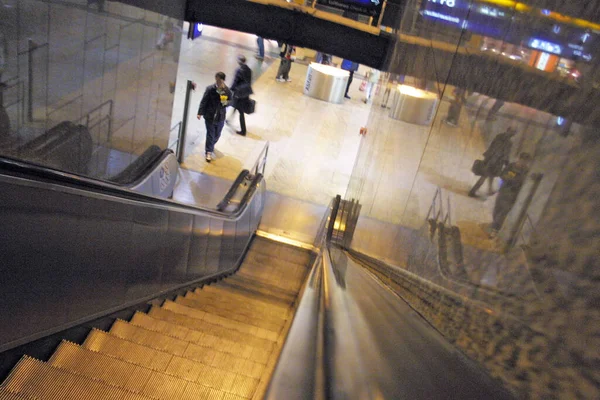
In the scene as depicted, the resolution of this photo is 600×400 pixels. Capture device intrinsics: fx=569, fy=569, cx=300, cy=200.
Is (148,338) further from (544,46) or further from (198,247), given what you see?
(544,46)

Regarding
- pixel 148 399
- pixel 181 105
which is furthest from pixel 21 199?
pixel 181 105

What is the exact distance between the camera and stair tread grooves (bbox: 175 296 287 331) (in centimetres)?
529

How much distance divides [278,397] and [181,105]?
1096 centimetres

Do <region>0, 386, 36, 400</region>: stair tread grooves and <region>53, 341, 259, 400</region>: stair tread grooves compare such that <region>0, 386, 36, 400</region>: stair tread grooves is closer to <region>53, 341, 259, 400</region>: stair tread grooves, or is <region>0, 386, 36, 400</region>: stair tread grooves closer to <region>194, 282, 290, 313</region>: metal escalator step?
<region>53, 341, 259, 400</region>: stair tread grooves

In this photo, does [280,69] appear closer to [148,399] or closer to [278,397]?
[148,399]

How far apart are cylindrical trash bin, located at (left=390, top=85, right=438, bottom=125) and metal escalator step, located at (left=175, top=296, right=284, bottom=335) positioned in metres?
2.27

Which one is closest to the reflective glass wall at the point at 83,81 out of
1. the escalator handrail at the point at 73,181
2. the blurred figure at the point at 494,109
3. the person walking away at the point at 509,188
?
the escalator handrail at the point at 73,181

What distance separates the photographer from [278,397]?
1087 mm

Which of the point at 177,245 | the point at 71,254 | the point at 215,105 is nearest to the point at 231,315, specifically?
the point at 177,245

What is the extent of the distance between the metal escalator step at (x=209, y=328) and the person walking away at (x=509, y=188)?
3.43 m

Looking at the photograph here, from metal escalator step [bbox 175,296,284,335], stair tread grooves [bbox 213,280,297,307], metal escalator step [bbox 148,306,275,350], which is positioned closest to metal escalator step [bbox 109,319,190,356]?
metal escalator step [bbox 148,306,275,350]

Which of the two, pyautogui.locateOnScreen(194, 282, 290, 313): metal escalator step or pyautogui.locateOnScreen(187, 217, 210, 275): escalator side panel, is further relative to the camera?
pyautogui.locateOnScreen(194, 282, 290, 313): metal escalator step

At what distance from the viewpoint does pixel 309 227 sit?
9188 millimetres

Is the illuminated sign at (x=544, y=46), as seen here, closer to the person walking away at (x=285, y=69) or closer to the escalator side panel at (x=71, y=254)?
the escalator side panel at (x=71, y=254)
